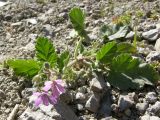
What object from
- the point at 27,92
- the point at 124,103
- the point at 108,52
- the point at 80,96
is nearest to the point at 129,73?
the point at 108,52

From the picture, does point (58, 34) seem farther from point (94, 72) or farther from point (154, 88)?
point (154, 88)

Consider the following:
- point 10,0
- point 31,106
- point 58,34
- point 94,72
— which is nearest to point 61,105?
point 31,106

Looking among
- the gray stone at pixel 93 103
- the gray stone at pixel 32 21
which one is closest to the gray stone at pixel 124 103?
the gray stone at pixel 93 103

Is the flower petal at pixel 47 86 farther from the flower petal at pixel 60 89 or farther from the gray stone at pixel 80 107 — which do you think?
the gray stone at pixel 80 107

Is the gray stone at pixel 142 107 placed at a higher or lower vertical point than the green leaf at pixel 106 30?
lower

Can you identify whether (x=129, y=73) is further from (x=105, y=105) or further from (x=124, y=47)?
(x=105, y=105)

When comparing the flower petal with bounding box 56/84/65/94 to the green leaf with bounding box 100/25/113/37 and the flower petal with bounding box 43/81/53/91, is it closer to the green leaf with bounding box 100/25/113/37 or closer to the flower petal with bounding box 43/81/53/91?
the flower petal with bounding box 43/81/53/91
